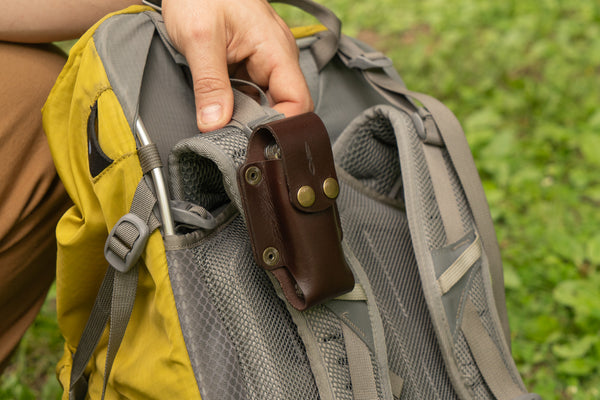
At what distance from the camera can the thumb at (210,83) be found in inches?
33.6

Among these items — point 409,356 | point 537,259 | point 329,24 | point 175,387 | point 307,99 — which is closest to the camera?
point 175,387

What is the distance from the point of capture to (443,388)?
0.93m

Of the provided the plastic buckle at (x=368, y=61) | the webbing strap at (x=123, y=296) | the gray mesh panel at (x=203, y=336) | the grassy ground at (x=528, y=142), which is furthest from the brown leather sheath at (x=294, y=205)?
the grassy ground at (x=528, y=142)

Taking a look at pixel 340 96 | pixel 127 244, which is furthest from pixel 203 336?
pixel 340 96

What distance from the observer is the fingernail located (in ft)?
2.79

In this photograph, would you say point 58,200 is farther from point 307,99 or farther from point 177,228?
point 307,99

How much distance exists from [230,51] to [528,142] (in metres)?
1.41

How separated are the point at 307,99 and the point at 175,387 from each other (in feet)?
1.86

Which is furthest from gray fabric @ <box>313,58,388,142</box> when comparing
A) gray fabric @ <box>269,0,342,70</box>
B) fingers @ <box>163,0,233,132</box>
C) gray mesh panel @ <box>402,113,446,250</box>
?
fingers @ <box>163,0,233,132</box>

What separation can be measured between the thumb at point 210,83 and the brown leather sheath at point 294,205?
154 millimetres

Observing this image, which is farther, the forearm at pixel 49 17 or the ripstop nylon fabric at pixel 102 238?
the forearm at pixel 49 17

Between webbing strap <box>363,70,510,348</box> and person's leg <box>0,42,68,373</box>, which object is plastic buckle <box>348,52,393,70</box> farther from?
person's leg <box>0,42,68,373</box>

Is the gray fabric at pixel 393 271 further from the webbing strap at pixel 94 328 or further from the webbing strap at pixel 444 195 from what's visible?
the webbing strap at pixel 94 328

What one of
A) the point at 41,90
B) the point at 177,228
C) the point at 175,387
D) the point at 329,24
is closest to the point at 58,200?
the point at 41,90
